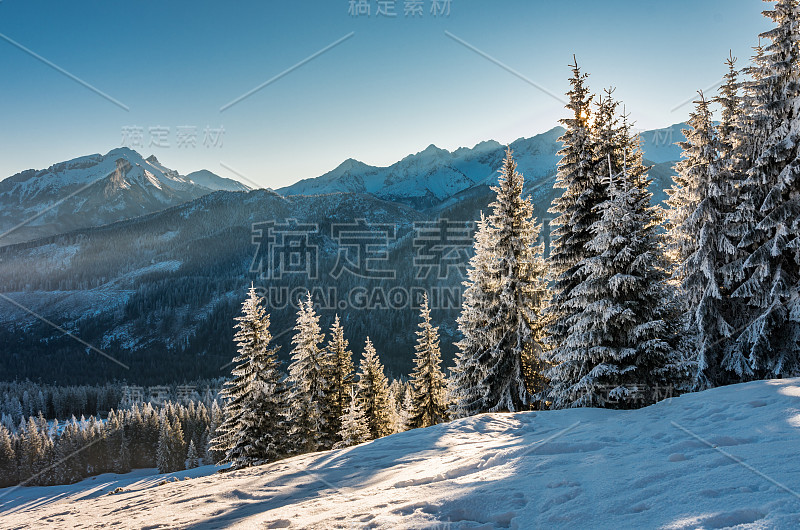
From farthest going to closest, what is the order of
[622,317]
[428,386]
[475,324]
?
[428,386]
[475,324]
[622,317]

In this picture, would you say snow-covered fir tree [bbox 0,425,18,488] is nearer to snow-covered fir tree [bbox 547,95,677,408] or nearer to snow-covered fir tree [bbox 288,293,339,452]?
snow-covered fir tree [bbox 288,293,339,452]

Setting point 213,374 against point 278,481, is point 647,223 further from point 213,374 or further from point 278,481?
point 213,374

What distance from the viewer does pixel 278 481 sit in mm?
7996

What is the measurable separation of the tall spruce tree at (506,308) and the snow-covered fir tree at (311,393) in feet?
36.8

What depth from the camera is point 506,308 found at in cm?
1683

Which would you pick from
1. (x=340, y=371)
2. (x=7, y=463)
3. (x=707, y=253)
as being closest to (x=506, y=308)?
(x=707, y=253)

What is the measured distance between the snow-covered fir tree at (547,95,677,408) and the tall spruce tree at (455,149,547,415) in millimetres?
3618

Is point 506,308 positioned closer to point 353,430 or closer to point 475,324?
point 475,324

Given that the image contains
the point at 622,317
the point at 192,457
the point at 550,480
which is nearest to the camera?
the point at 550,480

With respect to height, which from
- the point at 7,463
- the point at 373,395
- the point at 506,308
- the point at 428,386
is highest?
the point at 506,308

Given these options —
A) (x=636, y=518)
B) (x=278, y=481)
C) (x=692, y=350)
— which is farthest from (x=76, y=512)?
(x=692, y=350)

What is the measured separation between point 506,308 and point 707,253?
762cm

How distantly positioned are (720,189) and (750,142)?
6.64 ft

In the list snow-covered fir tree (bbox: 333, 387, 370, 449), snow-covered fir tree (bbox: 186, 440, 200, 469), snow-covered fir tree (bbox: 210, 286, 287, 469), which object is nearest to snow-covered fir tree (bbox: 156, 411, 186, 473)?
snow-covered fir tree (bbox: 186, 440, 200, 469)
